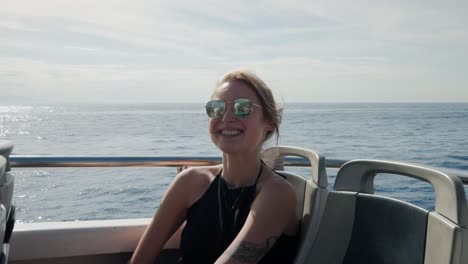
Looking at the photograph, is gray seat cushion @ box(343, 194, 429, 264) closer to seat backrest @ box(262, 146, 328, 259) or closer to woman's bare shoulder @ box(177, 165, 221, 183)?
seat backrest @ box(262, 146, 328, 259)

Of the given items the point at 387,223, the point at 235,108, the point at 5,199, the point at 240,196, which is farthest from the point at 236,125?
the point at 5,199

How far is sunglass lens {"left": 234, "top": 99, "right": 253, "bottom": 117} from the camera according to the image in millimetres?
1848

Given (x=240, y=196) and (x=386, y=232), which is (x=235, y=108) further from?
(x=386, y=232)

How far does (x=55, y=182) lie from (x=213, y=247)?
756 centimetres

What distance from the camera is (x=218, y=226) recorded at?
73.5 inches

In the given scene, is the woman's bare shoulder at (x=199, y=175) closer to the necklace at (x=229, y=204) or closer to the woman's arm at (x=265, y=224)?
the necklace at (x=229, y=204)

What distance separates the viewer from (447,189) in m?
1.18

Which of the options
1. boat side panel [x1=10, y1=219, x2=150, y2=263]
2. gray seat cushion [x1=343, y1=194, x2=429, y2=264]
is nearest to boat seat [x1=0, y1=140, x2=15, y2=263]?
boat side panel [x1=10, y1=219, x2=150, y2=263]

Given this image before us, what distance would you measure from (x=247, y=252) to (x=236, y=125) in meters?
0.52

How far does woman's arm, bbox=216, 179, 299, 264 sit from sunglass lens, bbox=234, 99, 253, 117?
312 mm

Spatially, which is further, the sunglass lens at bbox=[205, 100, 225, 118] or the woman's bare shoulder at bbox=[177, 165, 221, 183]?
the woman's bare shoulder at bbox=[177, 165, 221, 183]

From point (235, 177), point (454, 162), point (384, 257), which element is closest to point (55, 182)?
point (235, 177)

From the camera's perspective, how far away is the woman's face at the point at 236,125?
1874 millimetres

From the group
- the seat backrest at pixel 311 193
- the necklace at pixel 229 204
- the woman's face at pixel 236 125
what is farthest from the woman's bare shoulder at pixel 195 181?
the seat backrest at pixel 311 193
